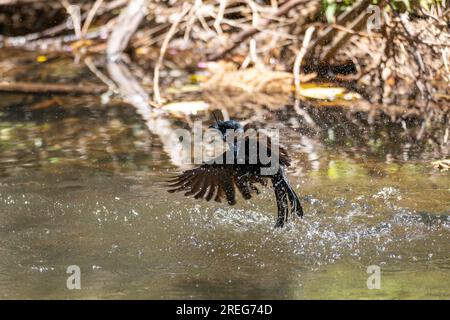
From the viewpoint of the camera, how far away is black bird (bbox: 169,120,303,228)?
189 inches

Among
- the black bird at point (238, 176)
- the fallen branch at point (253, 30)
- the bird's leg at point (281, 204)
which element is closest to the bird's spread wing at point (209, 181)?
the black bird at point (238, 176)

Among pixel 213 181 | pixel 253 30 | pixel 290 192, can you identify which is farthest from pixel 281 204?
pixel 253 30

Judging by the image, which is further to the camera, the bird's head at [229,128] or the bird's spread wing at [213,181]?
the bird's spread wing at [213,181]

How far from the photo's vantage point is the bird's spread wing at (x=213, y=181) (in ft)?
15.9

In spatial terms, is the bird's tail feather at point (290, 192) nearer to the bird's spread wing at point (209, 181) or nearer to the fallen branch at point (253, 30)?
the bird's spread wing at point (209, 181)

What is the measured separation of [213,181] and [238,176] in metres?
0.14

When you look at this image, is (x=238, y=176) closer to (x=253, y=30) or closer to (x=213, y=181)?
(x=213, y=181)

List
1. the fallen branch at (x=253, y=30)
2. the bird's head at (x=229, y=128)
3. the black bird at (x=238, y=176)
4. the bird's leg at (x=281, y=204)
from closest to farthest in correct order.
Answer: the bird's head at (x=229, y=128)
the black bird at (x=238, y=176)
the bird's leg at (x=281, y=204)
the fallen branch at (x=253, y=30)

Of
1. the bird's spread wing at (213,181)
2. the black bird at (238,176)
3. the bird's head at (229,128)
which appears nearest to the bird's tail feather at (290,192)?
the black bird at (238,176)

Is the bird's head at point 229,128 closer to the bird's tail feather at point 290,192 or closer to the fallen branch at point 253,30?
the bird's tail feather at point 290,192

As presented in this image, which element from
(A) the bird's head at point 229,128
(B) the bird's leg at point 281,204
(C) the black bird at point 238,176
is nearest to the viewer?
(A) the bird's head at point 229,128

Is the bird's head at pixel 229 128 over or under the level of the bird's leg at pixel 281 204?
over

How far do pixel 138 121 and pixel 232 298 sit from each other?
356 centimetres

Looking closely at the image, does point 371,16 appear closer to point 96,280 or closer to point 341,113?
point 341,113
